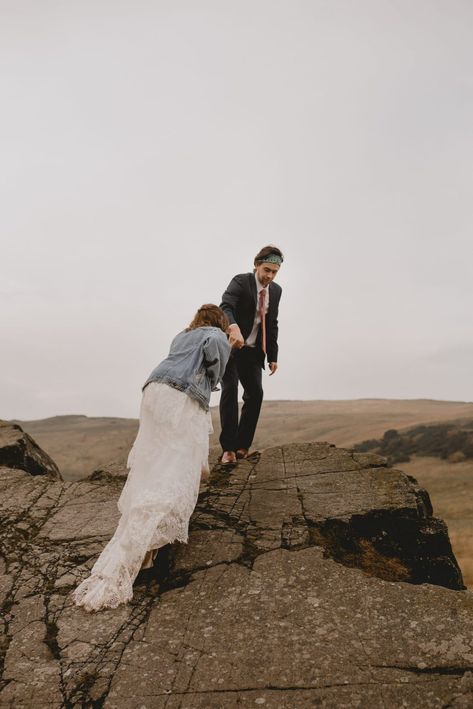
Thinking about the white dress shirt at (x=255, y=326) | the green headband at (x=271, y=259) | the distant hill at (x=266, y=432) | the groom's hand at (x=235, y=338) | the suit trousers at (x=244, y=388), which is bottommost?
the distant hill at (x=266, y=432)

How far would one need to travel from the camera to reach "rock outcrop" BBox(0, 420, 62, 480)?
19.9 ft

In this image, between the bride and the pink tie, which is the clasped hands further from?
the pink tie

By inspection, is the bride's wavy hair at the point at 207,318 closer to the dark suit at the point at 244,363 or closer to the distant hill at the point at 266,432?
the dark suit at the point at 244,363

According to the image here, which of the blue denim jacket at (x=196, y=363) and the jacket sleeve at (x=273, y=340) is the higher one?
the jacket sleeve at (x=273, y=340)

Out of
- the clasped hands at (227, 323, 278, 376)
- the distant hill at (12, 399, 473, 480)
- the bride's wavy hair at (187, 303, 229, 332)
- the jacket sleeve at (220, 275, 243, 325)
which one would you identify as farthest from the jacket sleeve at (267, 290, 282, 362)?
the distant hill at (12, 399, 473, 480)

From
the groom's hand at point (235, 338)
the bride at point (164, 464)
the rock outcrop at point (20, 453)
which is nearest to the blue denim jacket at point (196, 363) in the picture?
the bride at point (164, 464)

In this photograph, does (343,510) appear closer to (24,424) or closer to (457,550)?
(457,550)

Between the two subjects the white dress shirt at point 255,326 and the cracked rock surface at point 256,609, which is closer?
the cracked rock surface at point 256,609

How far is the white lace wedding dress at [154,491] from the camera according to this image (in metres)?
3.07

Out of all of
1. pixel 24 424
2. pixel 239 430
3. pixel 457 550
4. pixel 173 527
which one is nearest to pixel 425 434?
pixel 457 550

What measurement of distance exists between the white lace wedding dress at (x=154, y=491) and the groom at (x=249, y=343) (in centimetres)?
180

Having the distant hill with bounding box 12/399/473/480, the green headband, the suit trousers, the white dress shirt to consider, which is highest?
the green headband

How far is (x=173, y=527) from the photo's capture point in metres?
3.22

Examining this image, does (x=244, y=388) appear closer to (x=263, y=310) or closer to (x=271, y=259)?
(x=263, y=310)
